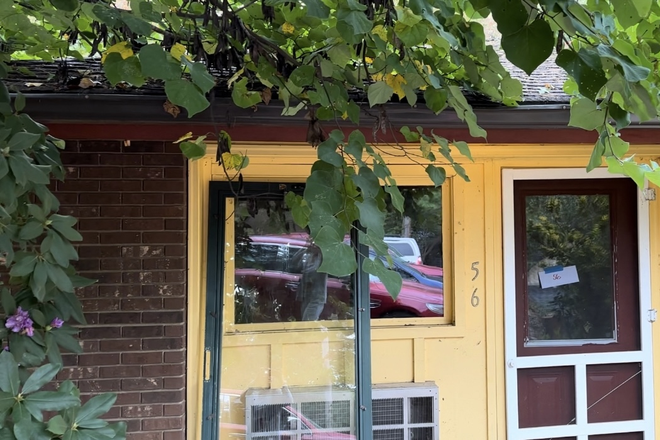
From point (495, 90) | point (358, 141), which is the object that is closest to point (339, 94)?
point (358, 141)

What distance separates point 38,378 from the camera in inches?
60.3

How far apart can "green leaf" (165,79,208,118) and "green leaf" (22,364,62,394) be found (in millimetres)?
958

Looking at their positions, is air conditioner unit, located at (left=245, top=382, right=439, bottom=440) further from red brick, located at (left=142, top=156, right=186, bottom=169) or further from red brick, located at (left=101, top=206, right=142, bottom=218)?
red brick, located at (left=142, top=156, right=186, bottom=169)

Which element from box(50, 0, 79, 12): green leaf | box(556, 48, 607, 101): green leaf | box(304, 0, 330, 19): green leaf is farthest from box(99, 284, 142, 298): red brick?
box(556, 48, 607, 101): green leaf

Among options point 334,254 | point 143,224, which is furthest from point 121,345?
point 334,254

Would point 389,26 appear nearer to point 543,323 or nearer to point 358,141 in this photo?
point 358,141

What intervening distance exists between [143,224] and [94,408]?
1.37 metres

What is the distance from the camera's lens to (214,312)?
3.00 meters

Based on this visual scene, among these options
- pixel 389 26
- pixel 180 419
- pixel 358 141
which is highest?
pixel 389 26

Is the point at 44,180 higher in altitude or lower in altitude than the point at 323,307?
higher

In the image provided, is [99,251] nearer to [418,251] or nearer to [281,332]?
[281,332]

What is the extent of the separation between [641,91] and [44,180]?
1.78m

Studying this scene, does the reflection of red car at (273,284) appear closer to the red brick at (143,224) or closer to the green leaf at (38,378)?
the red brick at (143,224)

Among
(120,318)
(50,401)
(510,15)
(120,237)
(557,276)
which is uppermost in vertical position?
(510,15)
